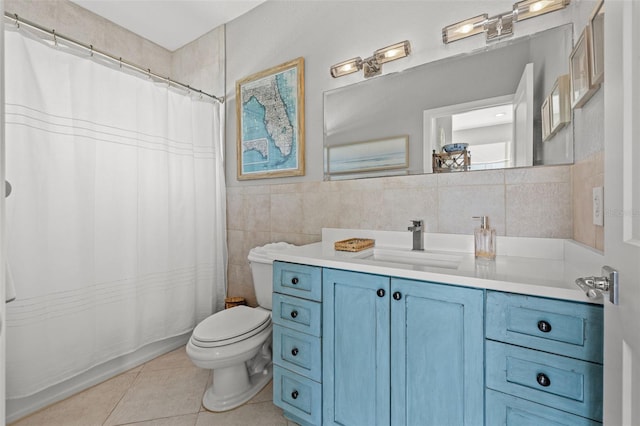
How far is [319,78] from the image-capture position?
1937 millimetres

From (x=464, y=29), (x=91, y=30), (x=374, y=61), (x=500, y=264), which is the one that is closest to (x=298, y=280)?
(x=500, y=264)

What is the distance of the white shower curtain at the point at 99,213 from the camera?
145 centimetres

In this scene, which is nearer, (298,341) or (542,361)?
(542,361)

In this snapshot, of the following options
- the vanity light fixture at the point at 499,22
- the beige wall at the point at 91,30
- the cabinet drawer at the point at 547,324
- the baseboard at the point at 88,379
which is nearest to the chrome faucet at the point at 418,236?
the cabinet drawer at the point at 547,324

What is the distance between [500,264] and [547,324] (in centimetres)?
34

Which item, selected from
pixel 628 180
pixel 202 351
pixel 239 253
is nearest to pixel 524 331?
pixel 628 180

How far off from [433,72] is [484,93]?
28 centimetres

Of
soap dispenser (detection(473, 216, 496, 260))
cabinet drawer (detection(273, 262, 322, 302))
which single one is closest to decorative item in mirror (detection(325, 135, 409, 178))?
soap dispenser (detection(473, 216, 496, 260))

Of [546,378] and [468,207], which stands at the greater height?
[468,207]

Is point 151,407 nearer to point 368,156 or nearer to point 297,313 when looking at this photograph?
point 297,313

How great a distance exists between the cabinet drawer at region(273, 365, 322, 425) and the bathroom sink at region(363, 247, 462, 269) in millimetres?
672

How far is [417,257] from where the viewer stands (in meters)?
1.45

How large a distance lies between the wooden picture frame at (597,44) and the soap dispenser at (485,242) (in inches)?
24.3

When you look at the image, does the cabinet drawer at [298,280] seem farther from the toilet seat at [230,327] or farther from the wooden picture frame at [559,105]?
the wooden picture frame at [559,105]
